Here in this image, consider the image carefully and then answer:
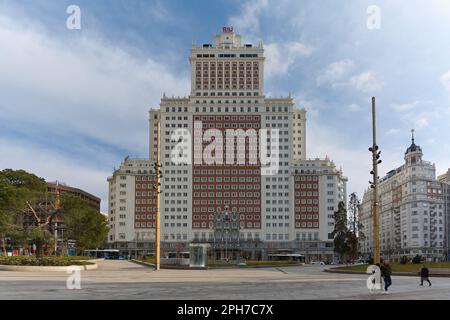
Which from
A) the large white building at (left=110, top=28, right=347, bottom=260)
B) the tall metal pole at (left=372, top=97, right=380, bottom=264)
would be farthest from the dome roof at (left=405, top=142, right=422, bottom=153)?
the tall metal pole at (left=372, top=97, right=380, bottom=264)

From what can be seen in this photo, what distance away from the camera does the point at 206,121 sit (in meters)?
154

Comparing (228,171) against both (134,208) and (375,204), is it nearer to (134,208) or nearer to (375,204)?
(134,208)

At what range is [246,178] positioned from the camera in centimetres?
15250

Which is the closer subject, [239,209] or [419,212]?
[239,209]

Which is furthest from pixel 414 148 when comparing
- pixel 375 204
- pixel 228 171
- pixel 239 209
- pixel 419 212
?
pixel 375 204

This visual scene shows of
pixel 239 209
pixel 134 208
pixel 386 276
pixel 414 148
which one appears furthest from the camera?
pixel 414 148

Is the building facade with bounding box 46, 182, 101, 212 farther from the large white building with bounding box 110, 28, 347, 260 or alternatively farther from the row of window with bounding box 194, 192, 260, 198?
the row of window with bounding box 194, 192, 260, 198

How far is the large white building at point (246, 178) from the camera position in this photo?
495 feet

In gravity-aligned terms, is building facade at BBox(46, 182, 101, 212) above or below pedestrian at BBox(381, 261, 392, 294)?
above

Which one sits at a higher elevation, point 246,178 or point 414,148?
point 414,148

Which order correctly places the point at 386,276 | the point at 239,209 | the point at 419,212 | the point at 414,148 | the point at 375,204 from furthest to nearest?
the point at 414,148 < the point at 419,212 < the point at 239,209 < the point at 375,204 < the point at 386,276

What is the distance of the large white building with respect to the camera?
15100 cm

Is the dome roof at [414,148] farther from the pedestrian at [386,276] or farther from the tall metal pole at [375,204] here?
the pedestrian at [386,276]
